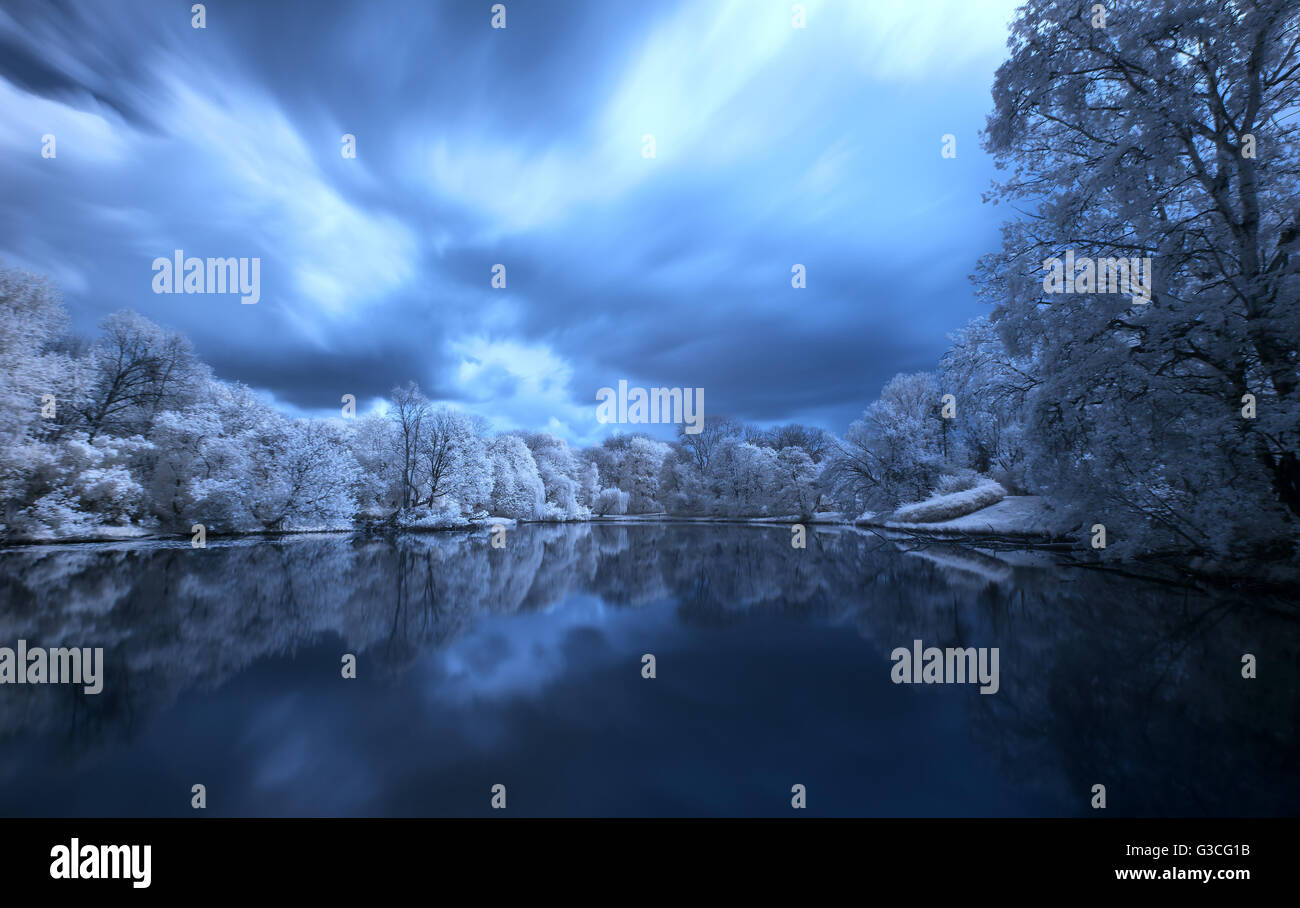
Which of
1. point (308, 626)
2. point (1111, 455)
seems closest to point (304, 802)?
point (308, 626)

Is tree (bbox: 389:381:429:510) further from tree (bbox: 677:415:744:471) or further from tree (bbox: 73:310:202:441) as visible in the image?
tree (bbox: 677:415:744:471)

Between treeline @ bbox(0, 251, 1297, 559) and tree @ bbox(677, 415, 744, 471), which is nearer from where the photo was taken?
treeline @ bbox(0, 251, 1297, 559)

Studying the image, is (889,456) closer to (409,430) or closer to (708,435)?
(708,435)

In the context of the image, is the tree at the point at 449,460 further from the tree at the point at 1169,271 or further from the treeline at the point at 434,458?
the tree at the point at 1169,271

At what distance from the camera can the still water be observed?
7.74 ft

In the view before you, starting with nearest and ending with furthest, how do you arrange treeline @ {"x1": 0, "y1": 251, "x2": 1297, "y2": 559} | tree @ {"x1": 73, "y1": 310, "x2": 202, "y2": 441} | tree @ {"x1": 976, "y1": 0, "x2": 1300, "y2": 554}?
tree @ {"x1": 976, "y1": 0, "x2": 1300, "y2": 554}
treeline @ {"x1": 0, "y1": 251, "x2": 1297, "y2": 559}
tree @ {"x1": 73, "y1": 310, "x2": 202, "y2": 441}

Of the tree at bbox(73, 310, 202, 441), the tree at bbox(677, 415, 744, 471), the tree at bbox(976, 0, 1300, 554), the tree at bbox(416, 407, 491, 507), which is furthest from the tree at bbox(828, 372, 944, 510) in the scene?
the tree at bbox(73, 310, 202, 441)

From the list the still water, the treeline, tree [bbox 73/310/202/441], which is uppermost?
tree [bbox 73/310/202/441]

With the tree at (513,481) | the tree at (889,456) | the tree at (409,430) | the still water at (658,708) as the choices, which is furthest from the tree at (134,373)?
the tree at (889,456)

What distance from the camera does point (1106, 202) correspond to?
7262mm

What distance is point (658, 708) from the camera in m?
3.36

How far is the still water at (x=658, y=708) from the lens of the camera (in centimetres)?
236

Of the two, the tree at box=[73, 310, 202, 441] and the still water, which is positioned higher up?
the tree at box=[73, 310, 202, 441]

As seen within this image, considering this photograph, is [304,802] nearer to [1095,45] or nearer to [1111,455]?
[1111,455]
